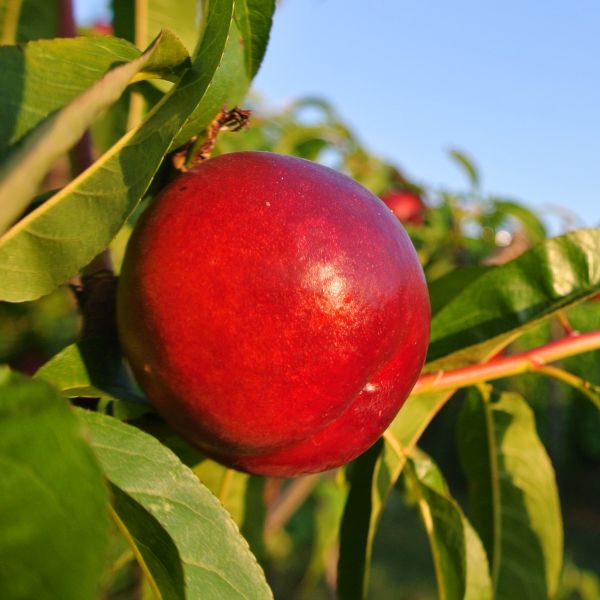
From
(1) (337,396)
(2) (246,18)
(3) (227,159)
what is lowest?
(1) (337,396)

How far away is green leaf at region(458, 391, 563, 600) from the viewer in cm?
116

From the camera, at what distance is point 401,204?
2.63 m

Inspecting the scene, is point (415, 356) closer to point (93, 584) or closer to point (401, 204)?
point (93, 584)

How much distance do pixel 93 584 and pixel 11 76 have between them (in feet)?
1.38

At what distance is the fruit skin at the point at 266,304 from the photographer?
655 millimetres

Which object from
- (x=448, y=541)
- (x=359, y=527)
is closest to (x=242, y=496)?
(x=359, y=527)

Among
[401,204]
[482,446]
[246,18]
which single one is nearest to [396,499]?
[401,204]

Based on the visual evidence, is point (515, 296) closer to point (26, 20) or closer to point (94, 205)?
point (94, 205)

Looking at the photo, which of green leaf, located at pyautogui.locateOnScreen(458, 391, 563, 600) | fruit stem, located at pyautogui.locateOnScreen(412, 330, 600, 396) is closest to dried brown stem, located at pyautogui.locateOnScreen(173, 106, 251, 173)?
fruit stem, located at pyautogui.locateOnScreen(412, 330, 600, 396)

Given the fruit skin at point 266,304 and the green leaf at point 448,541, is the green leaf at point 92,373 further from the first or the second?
the green leaf at point 448,541

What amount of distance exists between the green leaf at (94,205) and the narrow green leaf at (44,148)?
134 mm

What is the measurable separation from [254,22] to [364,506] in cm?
59

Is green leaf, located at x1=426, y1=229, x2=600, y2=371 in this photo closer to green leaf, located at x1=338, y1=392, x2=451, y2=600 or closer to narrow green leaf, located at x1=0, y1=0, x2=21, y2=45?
green leaf, located at x1=338, y1=392, x2=451, y2=600

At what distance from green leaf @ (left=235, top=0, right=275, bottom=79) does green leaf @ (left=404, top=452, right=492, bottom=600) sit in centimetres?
54
